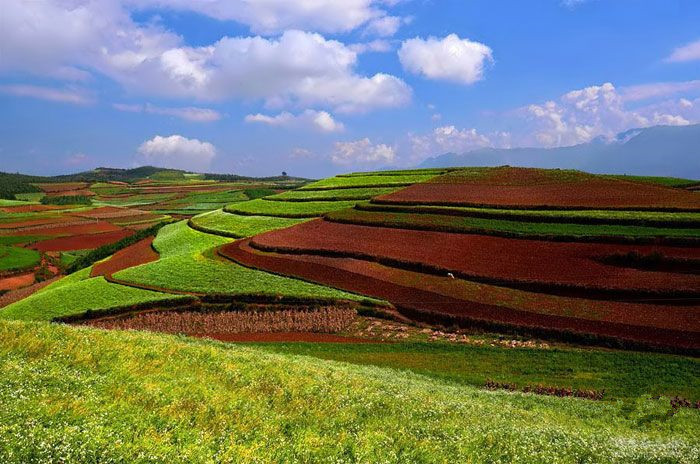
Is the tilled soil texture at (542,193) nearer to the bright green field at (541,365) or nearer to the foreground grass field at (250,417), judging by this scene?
the bright green field at (541,365)

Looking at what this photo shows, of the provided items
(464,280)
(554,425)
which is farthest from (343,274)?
(554,425)

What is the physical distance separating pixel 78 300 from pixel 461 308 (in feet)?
136

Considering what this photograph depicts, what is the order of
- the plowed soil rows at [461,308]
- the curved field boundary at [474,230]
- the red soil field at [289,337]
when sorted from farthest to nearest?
the curved field boundary at [474,230] < the red soil field at [289,337] < the plowed soil rows at [461,308]

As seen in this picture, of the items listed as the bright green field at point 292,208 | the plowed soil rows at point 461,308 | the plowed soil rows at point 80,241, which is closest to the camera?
the plowed soil rows at point 461,308

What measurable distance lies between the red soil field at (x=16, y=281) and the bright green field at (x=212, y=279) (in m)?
29.5

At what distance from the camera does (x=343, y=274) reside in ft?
158

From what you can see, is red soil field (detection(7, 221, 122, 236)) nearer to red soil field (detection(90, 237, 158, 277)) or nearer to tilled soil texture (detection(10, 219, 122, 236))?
tilled soil texture (detection(10, 219, 122, 236))

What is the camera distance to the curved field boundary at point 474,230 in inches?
1767

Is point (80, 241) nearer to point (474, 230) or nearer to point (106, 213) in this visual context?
point (106, 213)

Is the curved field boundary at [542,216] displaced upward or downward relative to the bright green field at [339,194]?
downward

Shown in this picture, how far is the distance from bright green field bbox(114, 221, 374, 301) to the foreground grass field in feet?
76.6

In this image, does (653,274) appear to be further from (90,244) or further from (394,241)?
(90,244)

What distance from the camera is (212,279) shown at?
5138 cm

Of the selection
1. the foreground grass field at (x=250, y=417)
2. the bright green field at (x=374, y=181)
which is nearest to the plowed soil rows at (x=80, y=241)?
the bright green field at (x=374, y=181)
